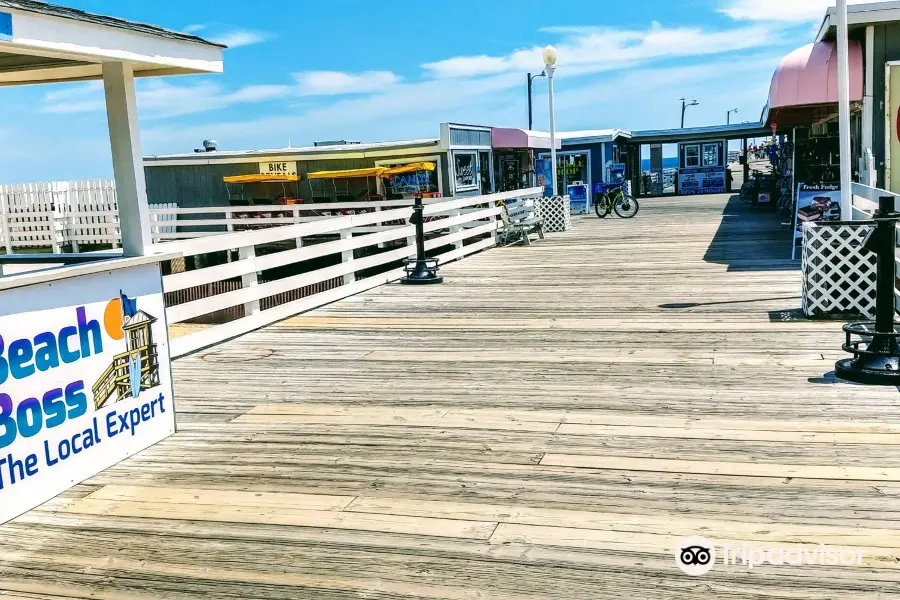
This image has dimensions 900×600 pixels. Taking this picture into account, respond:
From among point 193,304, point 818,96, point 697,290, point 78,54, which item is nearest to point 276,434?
point 78,54

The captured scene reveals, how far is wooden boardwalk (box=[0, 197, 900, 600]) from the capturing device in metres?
3.19

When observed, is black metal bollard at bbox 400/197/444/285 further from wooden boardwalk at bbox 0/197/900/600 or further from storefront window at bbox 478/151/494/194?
storefront window at bbox 478/151/494/194

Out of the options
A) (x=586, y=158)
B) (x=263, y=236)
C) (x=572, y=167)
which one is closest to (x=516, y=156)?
(x=572, y=167)

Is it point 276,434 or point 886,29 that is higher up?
point 886,29

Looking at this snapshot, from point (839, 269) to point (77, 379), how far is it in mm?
6212

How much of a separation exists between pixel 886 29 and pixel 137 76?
391 inches

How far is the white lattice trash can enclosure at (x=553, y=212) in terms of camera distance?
19984 millimetres

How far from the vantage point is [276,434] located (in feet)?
16.5

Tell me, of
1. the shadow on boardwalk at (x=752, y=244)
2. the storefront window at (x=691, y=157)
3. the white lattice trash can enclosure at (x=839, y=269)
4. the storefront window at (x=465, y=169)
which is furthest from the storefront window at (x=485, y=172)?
the white lattice trash can enclosure at (x=839, y=269)

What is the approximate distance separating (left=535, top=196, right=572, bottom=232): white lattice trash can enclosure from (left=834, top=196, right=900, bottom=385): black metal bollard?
1447 centimetres

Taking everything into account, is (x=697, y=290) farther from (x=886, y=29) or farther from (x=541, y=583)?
(x=541, y=583)

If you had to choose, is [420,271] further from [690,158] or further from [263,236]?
[690,158]

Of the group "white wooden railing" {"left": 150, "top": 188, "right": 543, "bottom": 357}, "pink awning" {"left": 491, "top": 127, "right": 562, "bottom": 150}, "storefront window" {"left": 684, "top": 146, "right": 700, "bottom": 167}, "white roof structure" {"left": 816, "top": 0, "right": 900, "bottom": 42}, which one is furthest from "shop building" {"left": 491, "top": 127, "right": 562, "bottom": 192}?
"white roof structure" {"left": 816, "top": 0, "right": 900, "bottom": 42}

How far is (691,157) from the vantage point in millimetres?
36750
